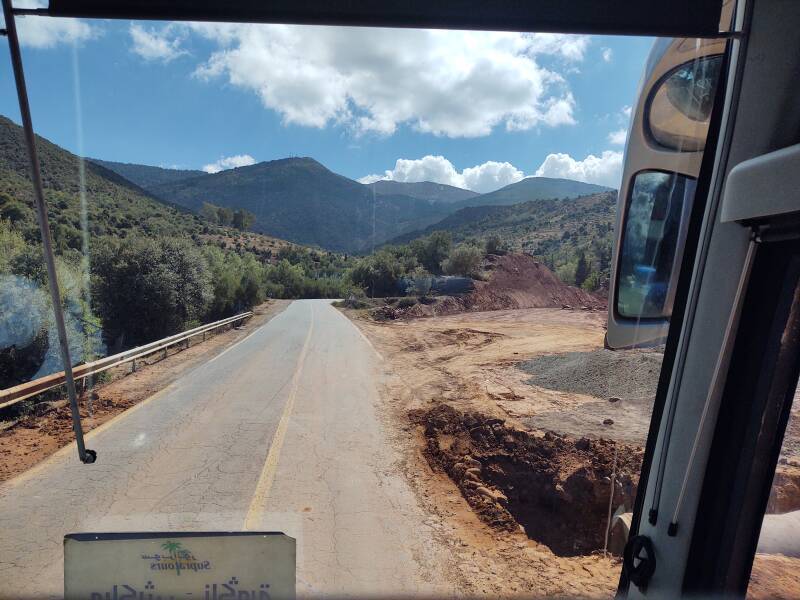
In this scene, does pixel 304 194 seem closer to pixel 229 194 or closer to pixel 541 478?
pixel 229 194

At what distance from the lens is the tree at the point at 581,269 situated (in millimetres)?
14695

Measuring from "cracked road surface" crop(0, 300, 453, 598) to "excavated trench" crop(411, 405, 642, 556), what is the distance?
91 centimetres

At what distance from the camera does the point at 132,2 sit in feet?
5.89

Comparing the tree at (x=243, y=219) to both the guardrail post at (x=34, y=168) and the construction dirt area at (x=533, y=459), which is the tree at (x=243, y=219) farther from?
the guardrail post at (x=34, y=168)

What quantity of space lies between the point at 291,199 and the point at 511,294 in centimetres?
2565

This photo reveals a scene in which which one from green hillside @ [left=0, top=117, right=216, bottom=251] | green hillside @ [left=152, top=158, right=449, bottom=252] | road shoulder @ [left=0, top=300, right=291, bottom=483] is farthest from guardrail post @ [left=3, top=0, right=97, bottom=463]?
road shoulder @ [left=0, top=300, right=291, bottom=483]

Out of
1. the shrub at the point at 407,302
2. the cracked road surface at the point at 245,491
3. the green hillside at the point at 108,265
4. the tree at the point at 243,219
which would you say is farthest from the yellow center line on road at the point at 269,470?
the shrub at the point at 407,302

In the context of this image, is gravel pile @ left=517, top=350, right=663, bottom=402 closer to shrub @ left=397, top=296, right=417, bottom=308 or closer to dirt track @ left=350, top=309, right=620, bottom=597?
dirt track @ left=350, top=309, right=620, bottom=597

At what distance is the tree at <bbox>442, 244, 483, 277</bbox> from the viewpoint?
35.8 meters

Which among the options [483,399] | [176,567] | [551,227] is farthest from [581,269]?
[176,567]

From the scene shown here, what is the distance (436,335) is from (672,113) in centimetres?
2020

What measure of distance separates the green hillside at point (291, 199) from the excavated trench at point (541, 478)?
402 cm

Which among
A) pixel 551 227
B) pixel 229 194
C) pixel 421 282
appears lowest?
pixel 421 282

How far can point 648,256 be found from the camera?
7.54ft
